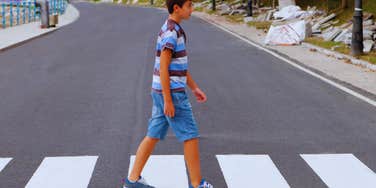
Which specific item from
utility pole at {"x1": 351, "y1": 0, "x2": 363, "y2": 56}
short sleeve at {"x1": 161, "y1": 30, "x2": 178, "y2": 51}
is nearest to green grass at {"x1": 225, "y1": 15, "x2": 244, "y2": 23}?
utility pole at {"x1": 351, "y1": 0, "x2": 363, "y2": 56}

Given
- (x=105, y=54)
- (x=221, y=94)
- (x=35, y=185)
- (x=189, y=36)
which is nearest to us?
(x=35, y=185)

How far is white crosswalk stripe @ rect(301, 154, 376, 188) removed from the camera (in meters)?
6.11

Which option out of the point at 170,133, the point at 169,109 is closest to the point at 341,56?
the point at 170,133

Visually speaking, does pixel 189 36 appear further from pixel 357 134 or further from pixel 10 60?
pixel 357 134

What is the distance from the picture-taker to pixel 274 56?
18.3 m

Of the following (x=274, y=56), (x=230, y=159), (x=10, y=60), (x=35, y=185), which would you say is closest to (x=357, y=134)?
(x=230, y=159)

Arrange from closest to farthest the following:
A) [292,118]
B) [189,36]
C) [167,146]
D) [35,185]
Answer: [35,185] → [167,146] → [292,118] → [189,36]

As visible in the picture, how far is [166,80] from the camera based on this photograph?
5.22 metres

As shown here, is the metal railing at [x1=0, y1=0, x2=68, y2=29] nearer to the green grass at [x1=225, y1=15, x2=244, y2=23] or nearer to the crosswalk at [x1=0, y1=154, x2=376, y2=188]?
→ the green grass at [x1=225, y1=15, x2=244, y2=23]

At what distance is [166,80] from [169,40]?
0.31 m

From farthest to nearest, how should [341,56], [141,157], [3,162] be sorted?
[341,56] < [3,162] < [141,157]

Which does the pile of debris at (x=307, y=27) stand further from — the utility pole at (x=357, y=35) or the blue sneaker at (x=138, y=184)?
the blue sneaker at (x=138, y=184)

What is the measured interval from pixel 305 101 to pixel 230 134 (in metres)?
2.93

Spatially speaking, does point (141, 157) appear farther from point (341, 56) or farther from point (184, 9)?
point (341, 56)
